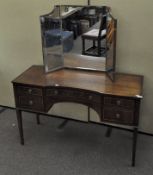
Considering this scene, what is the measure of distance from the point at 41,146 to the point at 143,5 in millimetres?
1528

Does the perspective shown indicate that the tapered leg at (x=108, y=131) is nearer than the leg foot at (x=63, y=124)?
Yes

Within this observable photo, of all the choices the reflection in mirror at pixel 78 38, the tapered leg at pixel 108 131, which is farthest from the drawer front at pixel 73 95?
the tapered leg at pixel 108 131

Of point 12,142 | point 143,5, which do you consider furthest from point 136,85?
point 12,142

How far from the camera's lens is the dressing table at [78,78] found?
2.10 metres

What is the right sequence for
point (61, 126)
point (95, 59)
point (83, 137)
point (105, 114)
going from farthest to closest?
point (61, 126)
point (83, 137)
point (95, 59)
point (105, 114)

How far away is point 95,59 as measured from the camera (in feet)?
8.02

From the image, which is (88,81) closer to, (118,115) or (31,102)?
(118,115)

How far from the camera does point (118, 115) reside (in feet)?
6.95

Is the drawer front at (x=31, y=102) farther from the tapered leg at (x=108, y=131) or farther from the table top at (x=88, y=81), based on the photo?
the tapered leg at (x=108, y=131)

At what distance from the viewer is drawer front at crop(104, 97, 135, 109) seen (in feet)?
6.70

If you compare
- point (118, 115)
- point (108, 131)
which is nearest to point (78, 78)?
point (118, 115)

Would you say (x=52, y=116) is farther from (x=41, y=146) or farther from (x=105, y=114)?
(x=105, y=114)

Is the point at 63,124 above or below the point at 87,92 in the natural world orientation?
below

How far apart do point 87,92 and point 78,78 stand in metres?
0.23
